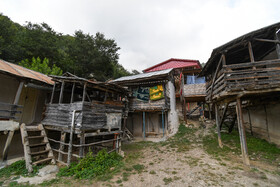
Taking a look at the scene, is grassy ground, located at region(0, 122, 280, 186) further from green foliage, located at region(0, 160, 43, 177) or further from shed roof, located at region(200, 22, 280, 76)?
shed roof, located at region(200, 22, 280, 76)

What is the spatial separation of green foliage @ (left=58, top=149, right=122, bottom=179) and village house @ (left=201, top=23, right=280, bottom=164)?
22.5 ft

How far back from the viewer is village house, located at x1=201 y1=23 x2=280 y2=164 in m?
5.65

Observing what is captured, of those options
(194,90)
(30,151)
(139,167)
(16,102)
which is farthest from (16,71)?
(194,90)

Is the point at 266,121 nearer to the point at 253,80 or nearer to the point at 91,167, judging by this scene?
the point at 253,80

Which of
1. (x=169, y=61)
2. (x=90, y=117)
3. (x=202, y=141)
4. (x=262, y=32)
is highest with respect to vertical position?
(x=169, y=61)

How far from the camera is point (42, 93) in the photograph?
33.7 feet

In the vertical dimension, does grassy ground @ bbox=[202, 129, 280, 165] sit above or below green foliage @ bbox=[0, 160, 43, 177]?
above

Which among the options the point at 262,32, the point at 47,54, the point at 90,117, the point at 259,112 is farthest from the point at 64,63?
the point at 259,112

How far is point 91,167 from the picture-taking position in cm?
602

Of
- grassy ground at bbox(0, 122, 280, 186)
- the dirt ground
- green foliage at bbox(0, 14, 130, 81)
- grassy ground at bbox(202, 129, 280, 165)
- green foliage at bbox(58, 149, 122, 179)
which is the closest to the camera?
the dirt ground

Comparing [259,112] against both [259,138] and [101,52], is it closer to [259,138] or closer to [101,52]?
[259,138]

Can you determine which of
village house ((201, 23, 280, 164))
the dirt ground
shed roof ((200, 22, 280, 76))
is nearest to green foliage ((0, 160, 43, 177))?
the dirt ground

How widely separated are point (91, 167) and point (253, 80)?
29.6 ft

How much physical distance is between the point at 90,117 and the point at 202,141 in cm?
891
